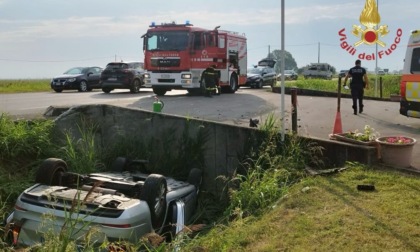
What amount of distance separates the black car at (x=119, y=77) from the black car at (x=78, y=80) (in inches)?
87.9

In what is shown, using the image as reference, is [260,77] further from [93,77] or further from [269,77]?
[93,77]

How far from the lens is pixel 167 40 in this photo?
19625 millimetres

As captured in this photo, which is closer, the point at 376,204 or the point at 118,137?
the point at 376,204

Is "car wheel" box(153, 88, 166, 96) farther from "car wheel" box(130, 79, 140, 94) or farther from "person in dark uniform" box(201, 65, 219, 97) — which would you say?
"person in dark uniform" box(201, 65, 219, 97)

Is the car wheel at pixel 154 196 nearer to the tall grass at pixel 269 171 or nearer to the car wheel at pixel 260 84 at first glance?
the tall grass at pixel 269 171

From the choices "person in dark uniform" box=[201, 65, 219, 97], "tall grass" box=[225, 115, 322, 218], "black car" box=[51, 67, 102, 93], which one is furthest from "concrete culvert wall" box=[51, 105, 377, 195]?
"black car" box=[51, 67, 102, 93]

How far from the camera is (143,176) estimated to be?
7.53 metres

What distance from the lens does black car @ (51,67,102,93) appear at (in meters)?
24.4

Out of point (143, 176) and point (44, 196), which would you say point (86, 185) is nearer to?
point (44, 196)

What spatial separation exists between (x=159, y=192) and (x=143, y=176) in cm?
146

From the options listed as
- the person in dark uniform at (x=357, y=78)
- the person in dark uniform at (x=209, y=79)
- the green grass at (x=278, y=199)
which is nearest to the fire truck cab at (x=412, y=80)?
the person in dark uniform at (x=357, y=78)

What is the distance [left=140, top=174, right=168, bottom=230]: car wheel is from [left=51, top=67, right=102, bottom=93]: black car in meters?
19.7

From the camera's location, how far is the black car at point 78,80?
24.4m

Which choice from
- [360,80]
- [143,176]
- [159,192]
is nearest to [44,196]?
[159,192]
